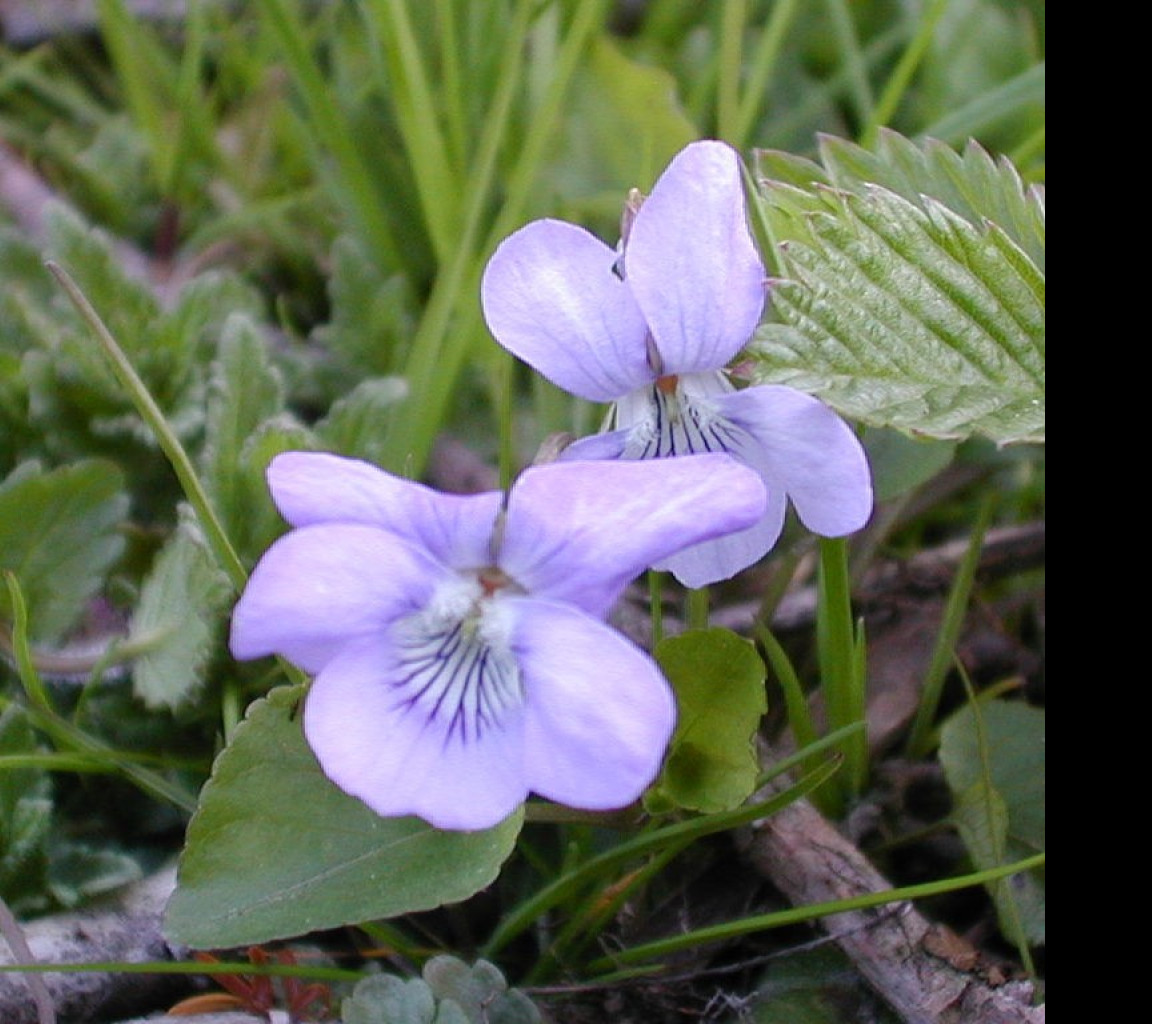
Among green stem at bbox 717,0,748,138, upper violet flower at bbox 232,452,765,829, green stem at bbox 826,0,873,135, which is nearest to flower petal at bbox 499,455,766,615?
upper violet flower at bbox 232,452,765,829

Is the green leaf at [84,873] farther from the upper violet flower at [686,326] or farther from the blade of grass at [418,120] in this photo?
the blade of grass at [418,120]

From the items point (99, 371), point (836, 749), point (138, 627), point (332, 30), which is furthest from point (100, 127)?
point (836, 749)

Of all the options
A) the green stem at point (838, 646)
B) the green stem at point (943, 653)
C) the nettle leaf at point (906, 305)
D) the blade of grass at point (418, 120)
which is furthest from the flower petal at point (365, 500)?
the blade of grass at point (418, 120)

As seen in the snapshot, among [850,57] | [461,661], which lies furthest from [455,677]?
[850,57]

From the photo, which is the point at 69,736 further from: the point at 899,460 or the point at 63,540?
the point at 899,460

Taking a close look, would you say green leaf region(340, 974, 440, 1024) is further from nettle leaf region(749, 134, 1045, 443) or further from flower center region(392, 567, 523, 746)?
nettle leaf region(749, 134, 1045, 443)
